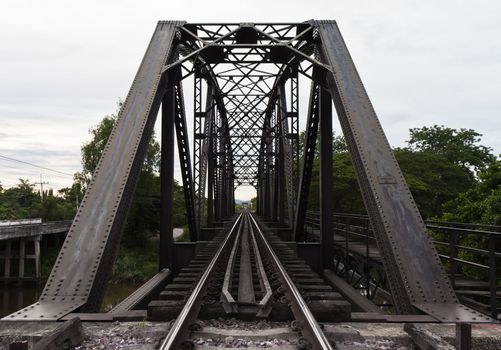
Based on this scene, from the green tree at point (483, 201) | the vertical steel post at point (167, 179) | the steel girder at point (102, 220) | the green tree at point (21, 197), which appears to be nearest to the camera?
the steel girder at point (102, 220)

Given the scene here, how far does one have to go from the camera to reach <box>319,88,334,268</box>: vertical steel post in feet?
28.0

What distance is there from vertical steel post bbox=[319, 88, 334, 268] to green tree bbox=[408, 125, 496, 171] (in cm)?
2930

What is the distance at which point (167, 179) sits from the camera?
29.6 feet

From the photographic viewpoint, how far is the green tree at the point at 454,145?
34281 mm

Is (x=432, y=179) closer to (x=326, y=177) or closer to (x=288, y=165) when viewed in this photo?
(x=288, y=165)

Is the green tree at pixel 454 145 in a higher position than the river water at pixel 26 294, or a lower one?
higher

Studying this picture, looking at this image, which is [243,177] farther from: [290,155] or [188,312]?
[188,312]

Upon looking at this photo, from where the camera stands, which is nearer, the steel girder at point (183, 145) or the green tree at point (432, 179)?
the steel girder at point (183, 145)

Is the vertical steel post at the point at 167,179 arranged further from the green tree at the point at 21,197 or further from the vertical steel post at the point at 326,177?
the green tree at the point at 21,197

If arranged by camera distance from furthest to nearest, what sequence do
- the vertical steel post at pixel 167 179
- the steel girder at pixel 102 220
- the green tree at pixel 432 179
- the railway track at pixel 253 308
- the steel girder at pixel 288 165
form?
the green tree at pixel 432 179 → the steel girder at pixel 288 165 → the vertical steel post at pixel 167 179 → the steel girder at pixel 102 220 → the railway track at pixel 253 308

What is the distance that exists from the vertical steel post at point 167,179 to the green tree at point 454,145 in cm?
3155

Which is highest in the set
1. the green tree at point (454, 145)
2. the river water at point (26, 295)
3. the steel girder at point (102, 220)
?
the green tree at point (454, 145)

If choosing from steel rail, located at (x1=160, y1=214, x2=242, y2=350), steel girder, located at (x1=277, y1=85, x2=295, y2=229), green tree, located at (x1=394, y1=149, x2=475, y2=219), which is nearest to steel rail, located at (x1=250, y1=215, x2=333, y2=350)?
steel rail, located at (x1=160, y1=214, x2=242, y2=350)

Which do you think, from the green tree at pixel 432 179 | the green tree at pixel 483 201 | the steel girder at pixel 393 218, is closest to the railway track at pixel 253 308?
the steel girder at pixel 393 218
